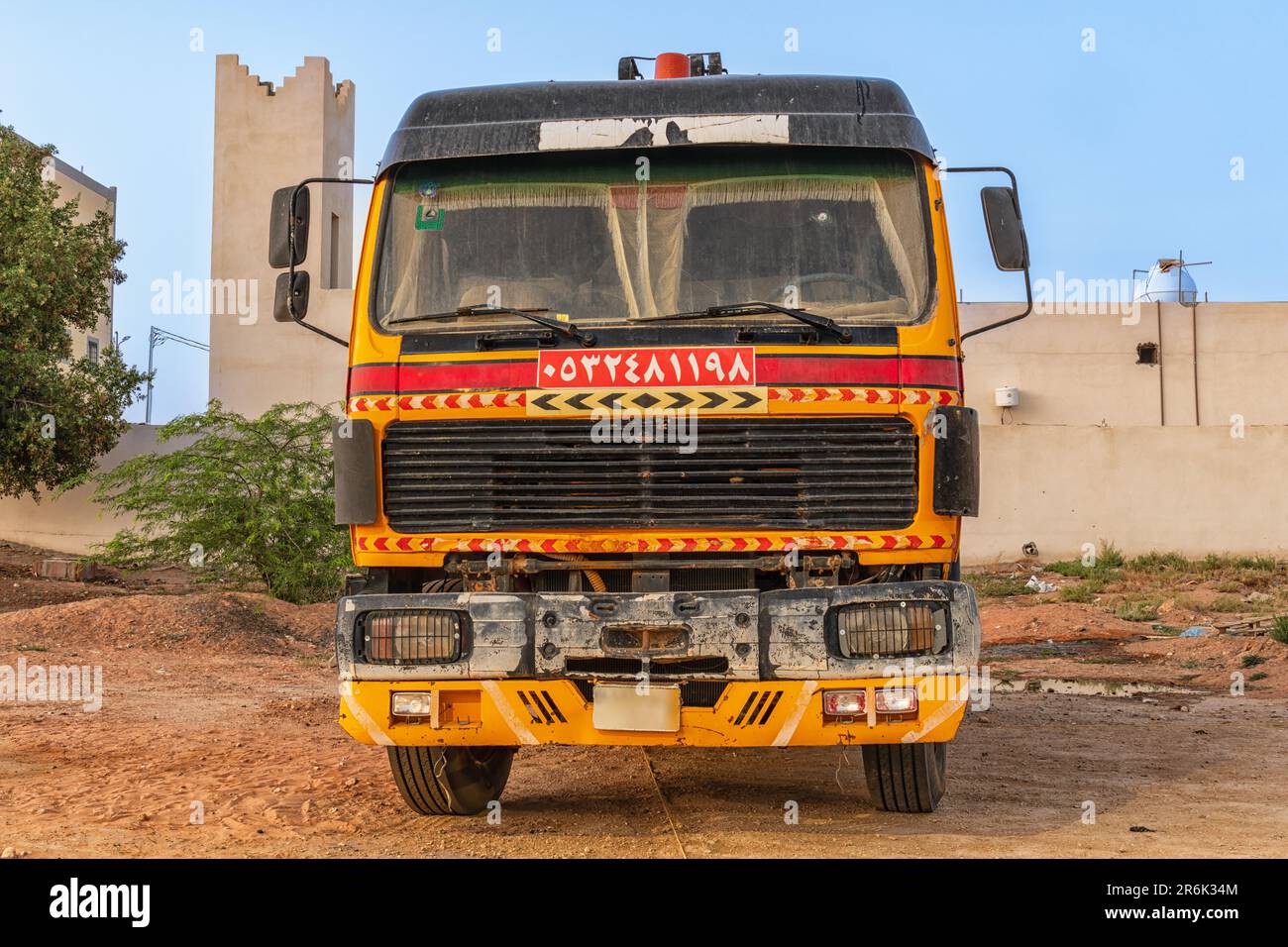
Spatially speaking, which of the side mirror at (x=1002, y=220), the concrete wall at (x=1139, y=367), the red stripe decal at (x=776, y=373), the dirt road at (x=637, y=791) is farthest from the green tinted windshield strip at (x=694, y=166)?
the concrete wall at (x=1139, y=367)

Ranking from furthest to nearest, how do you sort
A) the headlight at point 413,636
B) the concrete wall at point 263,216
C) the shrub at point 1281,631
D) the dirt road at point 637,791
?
the concrete wall at point 263,216
the shrub at point 1281,631
the dirt road at point 637,791
the headlight at point 413,636

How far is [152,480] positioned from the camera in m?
16.2

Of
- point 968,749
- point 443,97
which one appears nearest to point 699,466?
point 443,97

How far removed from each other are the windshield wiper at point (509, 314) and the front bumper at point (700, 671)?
993 millimetres

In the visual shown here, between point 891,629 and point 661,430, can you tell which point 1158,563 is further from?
point 661,430

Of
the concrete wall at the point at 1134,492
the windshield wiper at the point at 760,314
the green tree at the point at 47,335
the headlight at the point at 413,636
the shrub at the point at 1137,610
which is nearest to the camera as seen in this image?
the headlight at the point at 413,636

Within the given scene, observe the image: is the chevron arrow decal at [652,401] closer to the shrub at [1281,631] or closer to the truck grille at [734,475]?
the truck grille at [734,475]

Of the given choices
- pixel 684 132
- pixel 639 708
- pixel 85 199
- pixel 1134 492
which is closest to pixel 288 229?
pixel 684 132

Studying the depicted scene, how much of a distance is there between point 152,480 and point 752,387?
12.7 meters

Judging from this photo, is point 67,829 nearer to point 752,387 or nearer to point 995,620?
point 752,387

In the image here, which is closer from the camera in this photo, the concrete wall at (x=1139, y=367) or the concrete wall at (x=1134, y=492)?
the concrete wall at (x=1134, y=492)

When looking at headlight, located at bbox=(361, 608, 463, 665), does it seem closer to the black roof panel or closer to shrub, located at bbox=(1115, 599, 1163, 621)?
the black roof panel

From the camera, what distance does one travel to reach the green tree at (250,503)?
15.8m

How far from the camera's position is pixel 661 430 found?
512 cm
